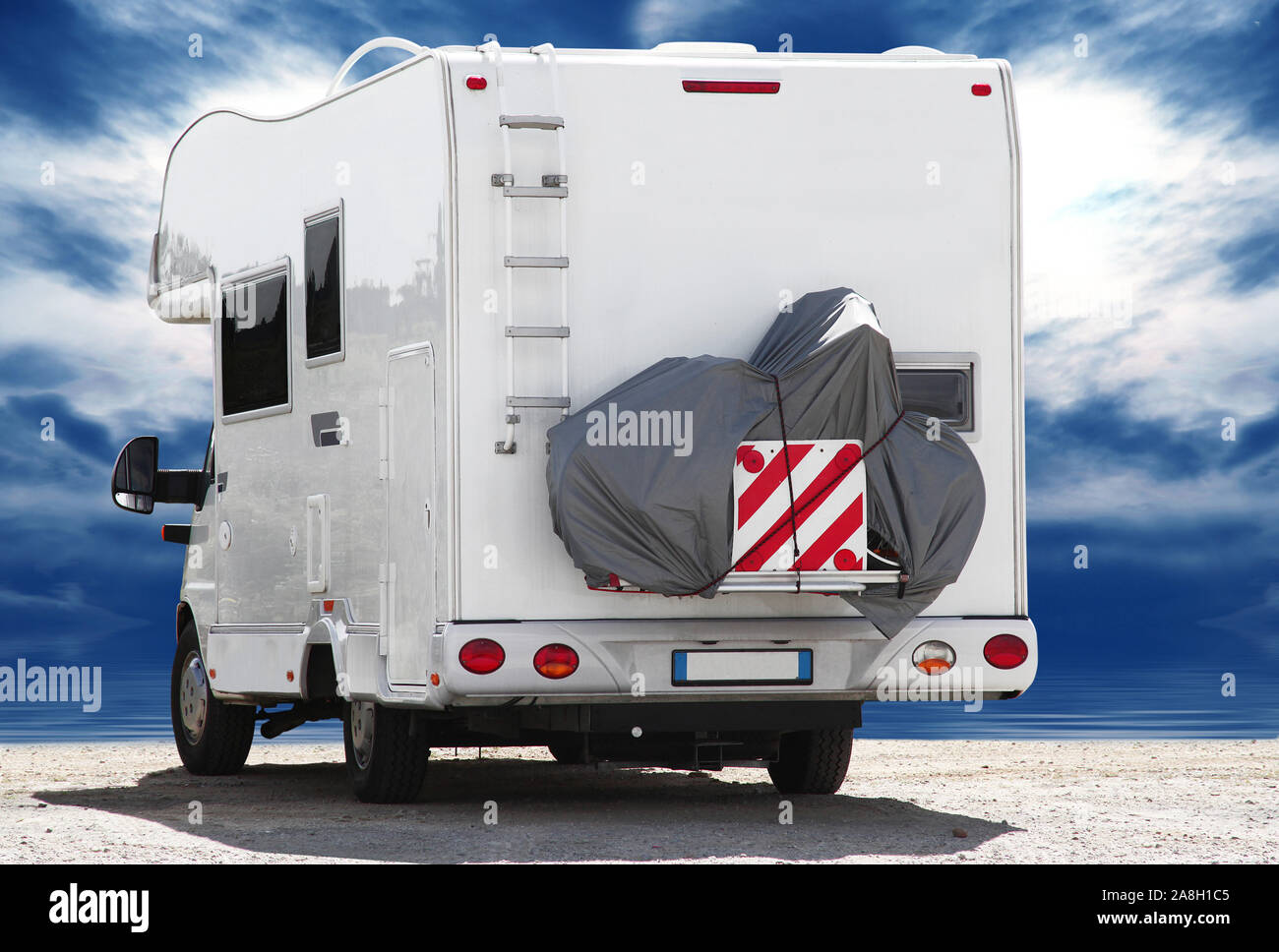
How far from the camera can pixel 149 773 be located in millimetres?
11500

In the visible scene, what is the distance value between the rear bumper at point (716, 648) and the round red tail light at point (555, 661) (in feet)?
0.07

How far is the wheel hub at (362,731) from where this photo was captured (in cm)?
887

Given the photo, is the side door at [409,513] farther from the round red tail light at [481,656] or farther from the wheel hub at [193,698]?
the wheel hub at [193,698]

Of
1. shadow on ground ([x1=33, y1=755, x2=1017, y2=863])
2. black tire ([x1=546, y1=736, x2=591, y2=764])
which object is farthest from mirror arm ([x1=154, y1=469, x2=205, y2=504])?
black tire ([x1=546, y1=736, x2=591, y2=764])

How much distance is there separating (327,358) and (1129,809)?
4.53 metres

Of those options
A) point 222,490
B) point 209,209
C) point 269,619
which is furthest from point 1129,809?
point 209,209

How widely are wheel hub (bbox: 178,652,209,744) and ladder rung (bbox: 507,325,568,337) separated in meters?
3.97

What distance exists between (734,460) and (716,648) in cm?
91

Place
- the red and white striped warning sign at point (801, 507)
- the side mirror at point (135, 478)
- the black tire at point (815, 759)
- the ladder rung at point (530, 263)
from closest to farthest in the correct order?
the red and white striped warning sign at point (801, 507)
the ladder rung at point (530, 263)
the black tire at point (815, 759)
the side mirror at point (135, 478)

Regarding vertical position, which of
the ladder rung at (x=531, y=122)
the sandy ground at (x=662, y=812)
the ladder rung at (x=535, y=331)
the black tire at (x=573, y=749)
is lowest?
the sandy ground at (x=662, y=812)

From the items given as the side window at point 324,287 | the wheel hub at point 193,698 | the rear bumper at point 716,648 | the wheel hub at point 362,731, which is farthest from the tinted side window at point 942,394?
the wheel hub at point 193,698

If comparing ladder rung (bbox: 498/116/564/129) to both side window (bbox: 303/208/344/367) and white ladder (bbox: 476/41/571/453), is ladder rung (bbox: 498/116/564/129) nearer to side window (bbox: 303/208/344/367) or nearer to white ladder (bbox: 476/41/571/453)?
white ladder (bbox: 476/41/571/453)

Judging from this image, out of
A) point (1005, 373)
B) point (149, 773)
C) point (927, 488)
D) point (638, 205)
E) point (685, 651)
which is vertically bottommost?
point (149, 773)

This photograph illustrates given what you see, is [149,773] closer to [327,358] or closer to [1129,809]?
[327,358]
